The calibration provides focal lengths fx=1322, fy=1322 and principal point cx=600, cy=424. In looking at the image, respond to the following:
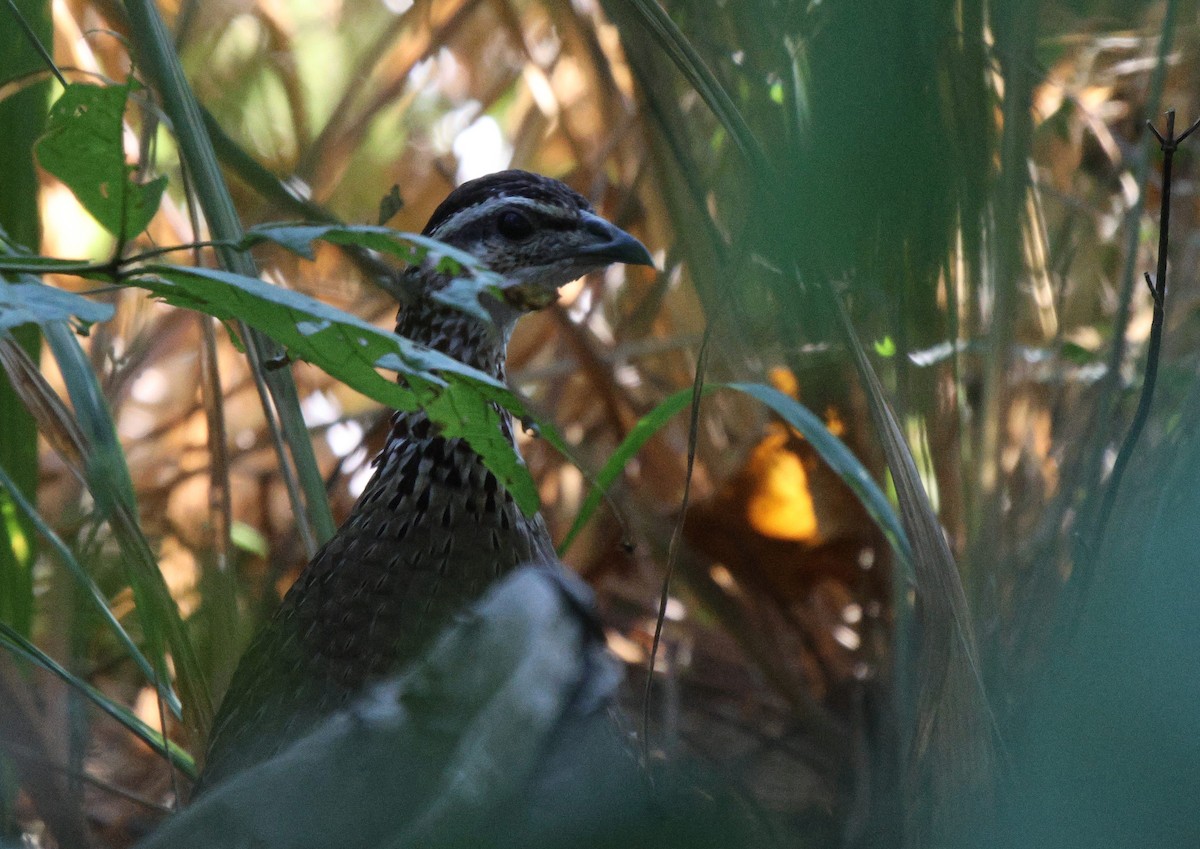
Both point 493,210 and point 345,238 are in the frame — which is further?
point 493,210

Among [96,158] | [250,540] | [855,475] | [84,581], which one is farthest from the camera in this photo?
[250,540]

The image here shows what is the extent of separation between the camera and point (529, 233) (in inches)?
92.7

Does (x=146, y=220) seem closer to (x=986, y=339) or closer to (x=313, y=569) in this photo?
(x=313, y=569)

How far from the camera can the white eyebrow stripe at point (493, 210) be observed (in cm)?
233

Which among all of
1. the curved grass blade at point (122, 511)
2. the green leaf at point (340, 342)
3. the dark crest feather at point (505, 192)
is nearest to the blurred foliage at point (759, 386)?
the curved grass blade at point (122, 511)

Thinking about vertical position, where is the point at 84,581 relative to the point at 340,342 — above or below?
below

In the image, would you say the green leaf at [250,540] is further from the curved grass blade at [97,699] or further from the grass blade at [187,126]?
the grass blade at [187,126]

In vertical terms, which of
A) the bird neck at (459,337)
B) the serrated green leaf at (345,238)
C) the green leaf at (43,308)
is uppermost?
the green leaf at (43,308)

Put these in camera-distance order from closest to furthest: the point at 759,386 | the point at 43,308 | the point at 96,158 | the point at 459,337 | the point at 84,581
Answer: the point at 43,308 < the point at 96,158 < the point at 759,386 < the point at 84,581 < the point at 459,337

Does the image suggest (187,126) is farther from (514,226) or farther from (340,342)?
(340,342)

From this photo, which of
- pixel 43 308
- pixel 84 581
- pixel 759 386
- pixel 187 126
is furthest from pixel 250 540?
pixel 43 308

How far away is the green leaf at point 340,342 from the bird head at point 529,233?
3.76 feet

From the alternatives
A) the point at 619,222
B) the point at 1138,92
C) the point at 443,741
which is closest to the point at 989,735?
the point at 443,741

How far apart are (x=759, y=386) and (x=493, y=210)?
82 cm
